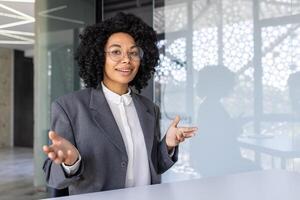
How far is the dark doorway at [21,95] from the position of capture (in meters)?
9.96

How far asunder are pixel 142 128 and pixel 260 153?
5.91ft

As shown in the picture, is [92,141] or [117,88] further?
[117,88]

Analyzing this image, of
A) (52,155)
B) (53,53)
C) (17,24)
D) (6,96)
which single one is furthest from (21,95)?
(52,155)

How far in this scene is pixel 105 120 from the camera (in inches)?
48.7

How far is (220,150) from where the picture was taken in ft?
10.2

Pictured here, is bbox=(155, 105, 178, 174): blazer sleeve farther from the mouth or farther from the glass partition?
the glass partition

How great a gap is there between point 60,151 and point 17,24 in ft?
22.5

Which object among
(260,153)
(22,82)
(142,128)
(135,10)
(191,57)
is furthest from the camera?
(22,82)

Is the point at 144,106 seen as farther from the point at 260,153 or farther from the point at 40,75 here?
the point at 40,75

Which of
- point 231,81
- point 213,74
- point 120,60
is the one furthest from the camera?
point 213,74

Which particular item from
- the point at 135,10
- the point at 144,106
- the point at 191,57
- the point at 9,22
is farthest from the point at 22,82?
the point at 144,106

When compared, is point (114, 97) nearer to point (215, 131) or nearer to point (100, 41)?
point (100, 41)

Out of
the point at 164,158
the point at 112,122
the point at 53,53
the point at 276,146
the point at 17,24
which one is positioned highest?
the point at 17,24

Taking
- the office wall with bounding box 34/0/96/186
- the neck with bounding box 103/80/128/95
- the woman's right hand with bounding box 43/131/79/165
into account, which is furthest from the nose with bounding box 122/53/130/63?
the office wall with bounding box 34/0/96/186
